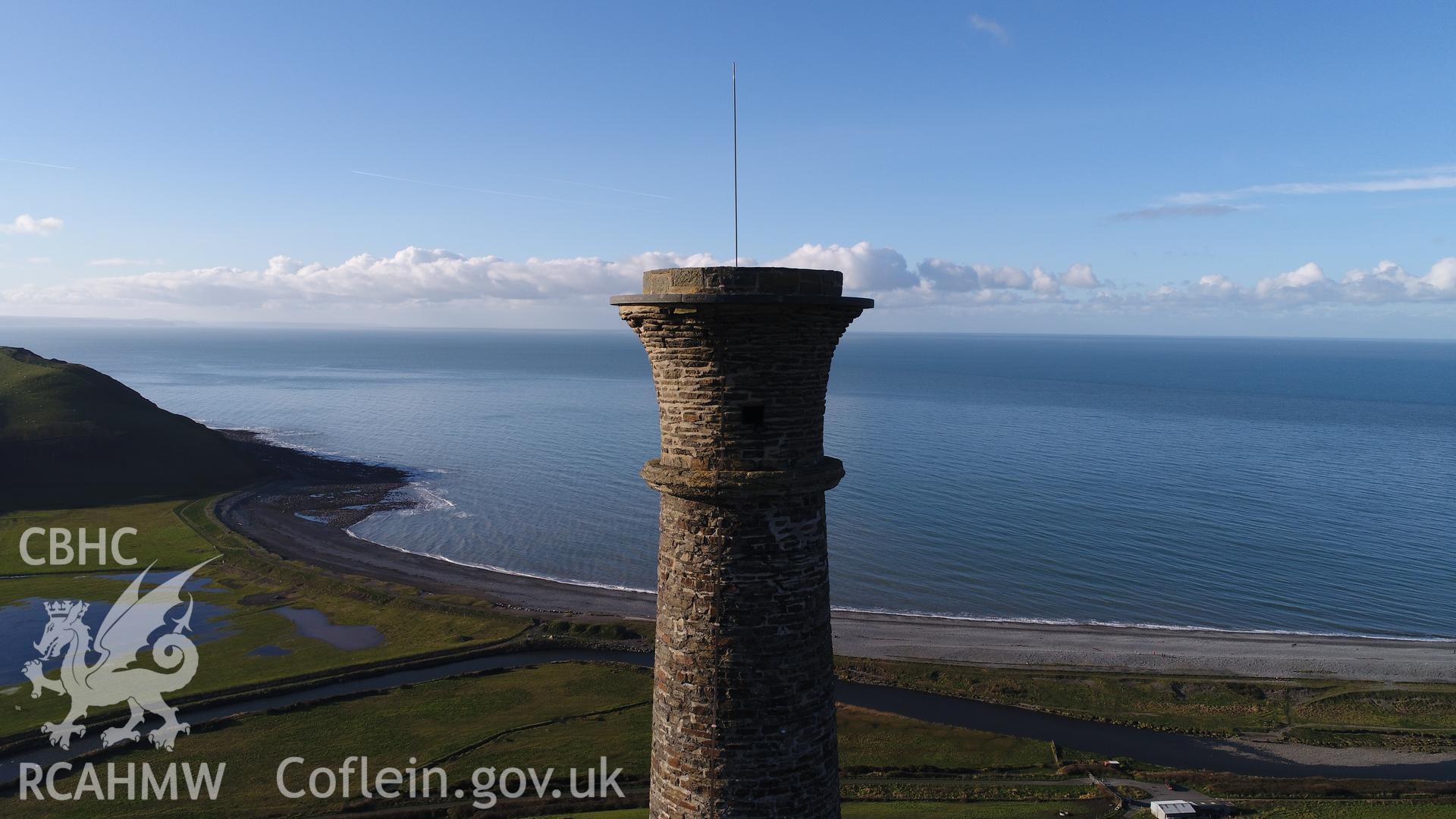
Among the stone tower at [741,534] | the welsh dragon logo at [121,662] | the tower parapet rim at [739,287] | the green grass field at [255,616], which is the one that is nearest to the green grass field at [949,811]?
the welsh dragon logo at [121,662]

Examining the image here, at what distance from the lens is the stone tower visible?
8.12m

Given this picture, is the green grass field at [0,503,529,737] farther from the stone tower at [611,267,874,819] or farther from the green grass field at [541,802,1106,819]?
the stone tower at [611,267,874,819]

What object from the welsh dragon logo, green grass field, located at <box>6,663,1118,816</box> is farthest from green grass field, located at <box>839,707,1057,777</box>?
the welsh dragon logo

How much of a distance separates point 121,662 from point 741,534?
145ft

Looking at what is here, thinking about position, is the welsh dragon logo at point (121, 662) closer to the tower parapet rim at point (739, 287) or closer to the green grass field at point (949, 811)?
the green grass field at point (949, 811)

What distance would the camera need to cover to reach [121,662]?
40.0 meters

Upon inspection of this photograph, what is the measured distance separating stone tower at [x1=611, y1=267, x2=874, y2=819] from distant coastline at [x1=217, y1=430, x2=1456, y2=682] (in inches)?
1423

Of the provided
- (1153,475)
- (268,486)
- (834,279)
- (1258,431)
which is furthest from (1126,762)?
(1258,431)

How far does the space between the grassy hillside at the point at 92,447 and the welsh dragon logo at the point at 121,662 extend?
91.6 feet

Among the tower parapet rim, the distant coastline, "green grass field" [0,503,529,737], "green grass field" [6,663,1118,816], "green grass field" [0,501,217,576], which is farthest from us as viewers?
"green grass field" [0,501,217,576]

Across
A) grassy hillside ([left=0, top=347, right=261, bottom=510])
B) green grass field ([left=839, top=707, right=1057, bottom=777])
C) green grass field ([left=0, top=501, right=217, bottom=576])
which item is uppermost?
grassy hillside ([left=0, top=347, right=261, bottom=510])

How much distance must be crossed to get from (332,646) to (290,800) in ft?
52.7

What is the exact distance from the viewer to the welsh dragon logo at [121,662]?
3384 cm

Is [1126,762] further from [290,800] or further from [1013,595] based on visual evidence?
[290,800]
